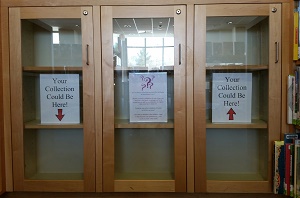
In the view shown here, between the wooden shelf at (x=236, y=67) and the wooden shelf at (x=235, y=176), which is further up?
the wooden shelf at (x=236, y=67)

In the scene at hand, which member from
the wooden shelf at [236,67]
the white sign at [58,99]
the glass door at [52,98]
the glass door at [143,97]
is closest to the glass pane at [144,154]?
the glass door at [143,97]

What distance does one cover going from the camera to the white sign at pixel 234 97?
4.82 ft

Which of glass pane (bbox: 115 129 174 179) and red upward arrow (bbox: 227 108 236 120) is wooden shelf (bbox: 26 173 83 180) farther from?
red upward arrow (bbox: 227 108 236 120)

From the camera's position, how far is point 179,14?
1.36 metres

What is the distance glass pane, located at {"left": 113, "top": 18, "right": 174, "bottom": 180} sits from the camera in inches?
56.2

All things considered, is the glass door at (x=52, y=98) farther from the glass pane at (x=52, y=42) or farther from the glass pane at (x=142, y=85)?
the glass pane at (x=142, y=85)

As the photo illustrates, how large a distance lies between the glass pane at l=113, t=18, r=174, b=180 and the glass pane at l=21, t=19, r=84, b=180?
0.22 m

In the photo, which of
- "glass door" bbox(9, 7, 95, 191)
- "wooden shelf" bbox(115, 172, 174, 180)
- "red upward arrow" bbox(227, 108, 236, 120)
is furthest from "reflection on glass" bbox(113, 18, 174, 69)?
"wooden shelf" bbox(115, 172, 174, 180)

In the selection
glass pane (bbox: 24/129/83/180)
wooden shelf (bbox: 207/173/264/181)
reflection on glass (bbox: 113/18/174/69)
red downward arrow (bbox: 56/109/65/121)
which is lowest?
wooden shelf (bbox: 207/173/264/181)

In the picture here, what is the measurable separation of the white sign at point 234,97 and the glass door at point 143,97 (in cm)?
25

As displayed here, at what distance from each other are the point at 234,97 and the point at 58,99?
3.40 feet

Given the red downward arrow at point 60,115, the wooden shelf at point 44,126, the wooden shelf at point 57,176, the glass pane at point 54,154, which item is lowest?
the wooden shelf at point 57,176

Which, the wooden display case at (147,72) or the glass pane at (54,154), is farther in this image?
the glass pane at (54,154)

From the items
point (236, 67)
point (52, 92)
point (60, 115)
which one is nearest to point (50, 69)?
point (52, 92)
